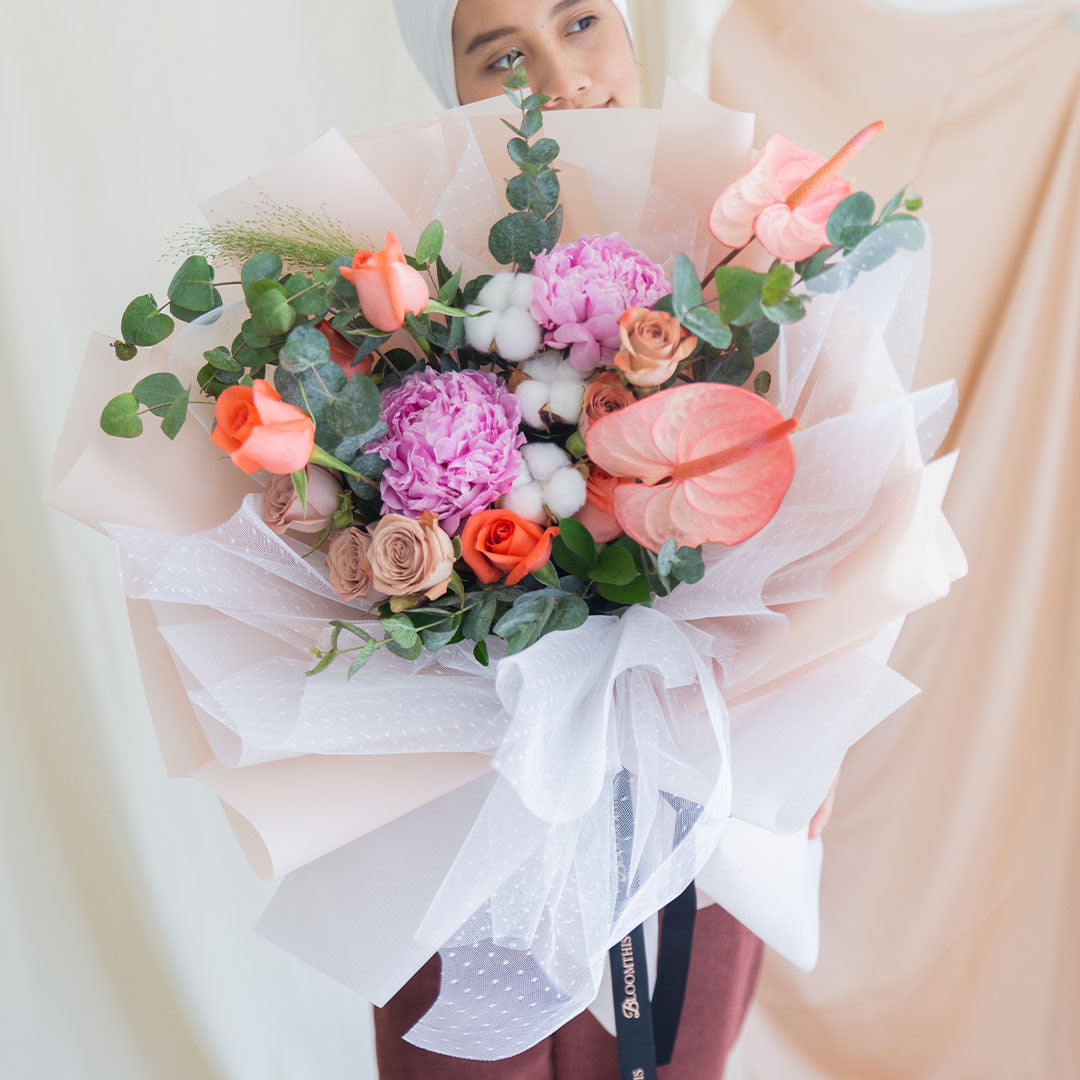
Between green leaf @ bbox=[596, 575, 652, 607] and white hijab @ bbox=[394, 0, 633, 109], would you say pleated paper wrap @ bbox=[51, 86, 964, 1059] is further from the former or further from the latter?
white hijab @ bbox=[394, 0, 633, 109]

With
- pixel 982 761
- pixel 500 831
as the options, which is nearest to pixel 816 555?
pixel 500 831

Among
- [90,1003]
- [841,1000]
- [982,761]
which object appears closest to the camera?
[90,1003]

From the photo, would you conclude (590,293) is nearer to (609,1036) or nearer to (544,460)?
(544,460)

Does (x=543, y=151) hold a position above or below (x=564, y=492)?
above

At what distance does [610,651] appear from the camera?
540 millimetres

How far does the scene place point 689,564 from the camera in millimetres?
477

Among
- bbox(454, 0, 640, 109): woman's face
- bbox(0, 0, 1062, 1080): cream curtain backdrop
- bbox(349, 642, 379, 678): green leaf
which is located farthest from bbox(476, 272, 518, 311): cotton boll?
bbox(0, 0, 1062, 1080): cream curtain backdrop

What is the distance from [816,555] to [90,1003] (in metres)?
1.07

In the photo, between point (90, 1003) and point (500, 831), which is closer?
point (500, 831)

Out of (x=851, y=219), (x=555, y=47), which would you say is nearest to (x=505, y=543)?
(x=851, y=219)

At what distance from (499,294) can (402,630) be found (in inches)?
8.1

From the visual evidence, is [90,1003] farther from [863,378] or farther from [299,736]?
[863,378]

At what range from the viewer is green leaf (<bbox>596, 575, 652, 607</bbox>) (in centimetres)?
53

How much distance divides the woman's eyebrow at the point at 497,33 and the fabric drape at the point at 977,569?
403 mm
